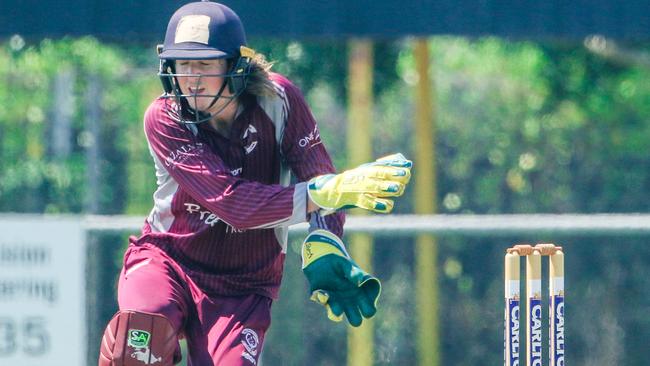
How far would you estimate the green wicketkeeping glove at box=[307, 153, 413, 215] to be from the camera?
152 inches

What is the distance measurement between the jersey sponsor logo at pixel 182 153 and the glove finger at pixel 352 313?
687 millimetres

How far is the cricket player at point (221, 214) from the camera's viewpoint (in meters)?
4.14

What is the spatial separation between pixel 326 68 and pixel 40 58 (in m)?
2.53

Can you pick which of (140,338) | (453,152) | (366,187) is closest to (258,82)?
(366,187)

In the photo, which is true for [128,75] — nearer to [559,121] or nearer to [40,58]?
[40,58]

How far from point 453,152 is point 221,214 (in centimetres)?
560

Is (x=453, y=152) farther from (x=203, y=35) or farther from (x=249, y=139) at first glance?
(x=203, y=35)

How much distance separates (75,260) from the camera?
644cm

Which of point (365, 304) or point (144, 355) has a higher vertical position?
point (365, 304)

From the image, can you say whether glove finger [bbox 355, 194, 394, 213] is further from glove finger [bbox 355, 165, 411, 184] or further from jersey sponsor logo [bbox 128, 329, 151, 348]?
jersey sponsor logo [bbox 128, 329, 151, 348]

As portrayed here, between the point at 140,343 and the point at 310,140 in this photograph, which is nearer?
the point at 140,343

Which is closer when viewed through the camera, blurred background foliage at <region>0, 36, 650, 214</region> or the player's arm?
the player's arm

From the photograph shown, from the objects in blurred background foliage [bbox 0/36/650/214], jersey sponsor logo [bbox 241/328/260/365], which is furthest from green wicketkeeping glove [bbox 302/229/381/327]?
blurred background foliage [bbox 0/36/650/214]

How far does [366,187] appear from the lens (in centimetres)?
388
